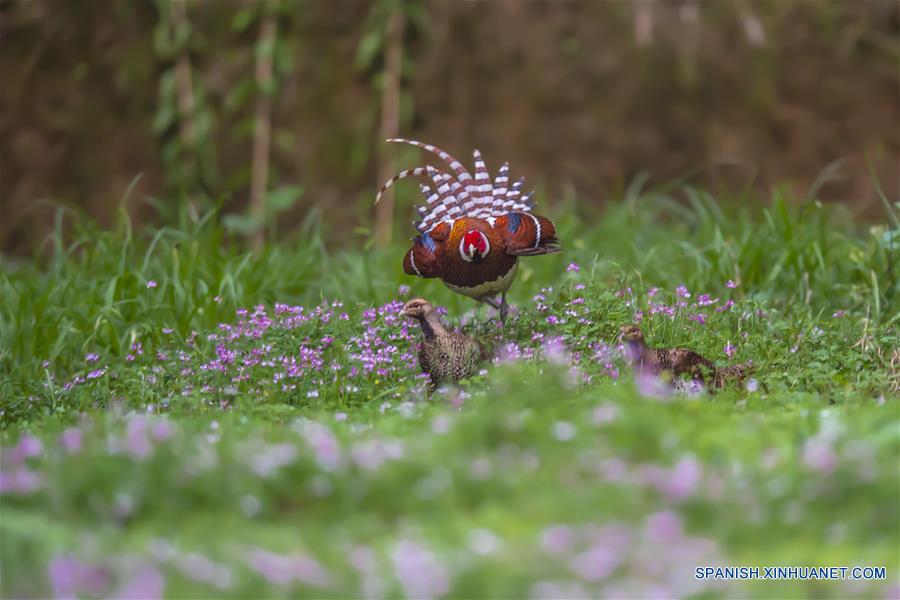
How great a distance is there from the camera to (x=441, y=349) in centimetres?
451

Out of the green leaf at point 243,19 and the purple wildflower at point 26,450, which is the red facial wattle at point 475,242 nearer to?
the purple wildflower at point 26,450

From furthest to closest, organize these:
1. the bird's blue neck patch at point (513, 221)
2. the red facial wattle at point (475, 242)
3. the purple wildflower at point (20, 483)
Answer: the bird's blue neck patch at point (513, 221) < the red facial wattle at point (475, 242) < the purple wildflower at point (20, 483)

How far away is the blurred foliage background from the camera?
8031 millimetres

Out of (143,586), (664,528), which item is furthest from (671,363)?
(143,586)

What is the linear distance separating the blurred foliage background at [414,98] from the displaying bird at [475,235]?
123 inches

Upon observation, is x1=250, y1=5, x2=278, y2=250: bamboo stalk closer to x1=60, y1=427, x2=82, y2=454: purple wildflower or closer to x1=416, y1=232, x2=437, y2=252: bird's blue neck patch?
x1=416, y1=232, x2=437, y2=252: bird's blue neck patch

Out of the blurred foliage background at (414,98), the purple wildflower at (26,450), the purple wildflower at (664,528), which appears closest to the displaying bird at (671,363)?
the purple wildflower at (664,528)

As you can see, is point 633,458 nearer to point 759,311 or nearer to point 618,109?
point 759,311

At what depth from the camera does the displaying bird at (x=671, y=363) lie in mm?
4406

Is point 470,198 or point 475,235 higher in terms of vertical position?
point 470,198

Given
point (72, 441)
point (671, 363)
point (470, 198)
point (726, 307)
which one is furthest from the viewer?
point (726, 307)

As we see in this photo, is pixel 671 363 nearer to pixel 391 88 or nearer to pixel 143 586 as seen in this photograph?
pixel 143 586

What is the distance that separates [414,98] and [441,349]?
396cm

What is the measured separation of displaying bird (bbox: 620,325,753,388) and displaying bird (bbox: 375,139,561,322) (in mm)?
564
